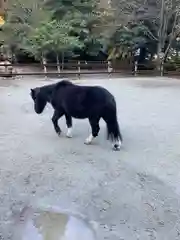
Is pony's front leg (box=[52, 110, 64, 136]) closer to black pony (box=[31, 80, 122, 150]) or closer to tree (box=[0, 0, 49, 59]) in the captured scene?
black pony (box=[31, 80, 122, 150])

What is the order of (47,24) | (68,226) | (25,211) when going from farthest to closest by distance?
(47,24) < (25,211) < (68,226)

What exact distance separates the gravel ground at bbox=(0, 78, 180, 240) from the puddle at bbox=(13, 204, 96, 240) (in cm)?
9

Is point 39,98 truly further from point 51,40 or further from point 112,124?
point 51,40

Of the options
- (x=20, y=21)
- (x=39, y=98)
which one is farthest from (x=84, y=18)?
(x=39, y=98)

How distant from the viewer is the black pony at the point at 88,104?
5.21m

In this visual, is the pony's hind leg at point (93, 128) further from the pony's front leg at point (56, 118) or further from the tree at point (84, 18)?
the tree at point (84, 18)

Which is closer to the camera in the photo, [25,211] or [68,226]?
[68,226]

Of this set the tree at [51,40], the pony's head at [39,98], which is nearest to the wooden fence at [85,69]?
the tree at [51,40]

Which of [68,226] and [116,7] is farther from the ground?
[116,7]

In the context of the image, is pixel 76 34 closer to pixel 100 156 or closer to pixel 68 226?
pixel 100 156

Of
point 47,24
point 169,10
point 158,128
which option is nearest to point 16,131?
point 158,128

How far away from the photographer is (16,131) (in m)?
6.43

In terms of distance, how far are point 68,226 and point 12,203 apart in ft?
2.38

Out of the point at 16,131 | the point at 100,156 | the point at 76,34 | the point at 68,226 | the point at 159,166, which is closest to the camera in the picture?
the point at 68,226
